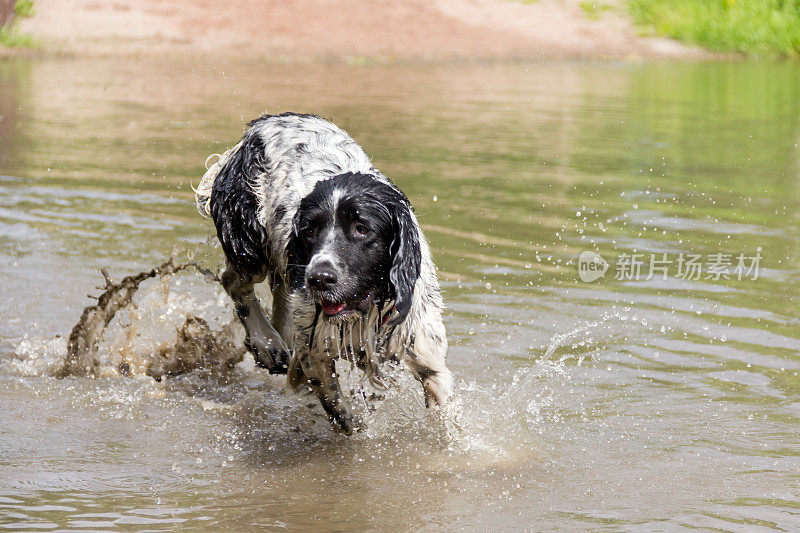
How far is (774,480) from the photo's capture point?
470 cm

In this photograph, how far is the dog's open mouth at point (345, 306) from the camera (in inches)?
184

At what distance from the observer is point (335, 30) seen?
26.3 meters

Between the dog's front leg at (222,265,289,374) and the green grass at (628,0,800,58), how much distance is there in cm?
2522

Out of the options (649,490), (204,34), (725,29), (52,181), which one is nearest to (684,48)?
(725,29)

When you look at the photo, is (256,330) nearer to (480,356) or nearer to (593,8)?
(480,356)

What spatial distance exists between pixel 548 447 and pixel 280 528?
1.53 meters

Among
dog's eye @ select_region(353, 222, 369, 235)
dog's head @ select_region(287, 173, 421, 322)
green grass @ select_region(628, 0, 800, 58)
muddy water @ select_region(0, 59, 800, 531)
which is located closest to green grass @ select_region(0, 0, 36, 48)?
muddy water @ select_region(0, 59, 800, 531)

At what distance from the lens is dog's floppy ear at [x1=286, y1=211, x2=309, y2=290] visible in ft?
15.9

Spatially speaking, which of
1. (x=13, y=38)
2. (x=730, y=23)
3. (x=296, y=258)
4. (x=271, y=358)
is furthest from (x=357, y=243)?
(x=730, y=23)

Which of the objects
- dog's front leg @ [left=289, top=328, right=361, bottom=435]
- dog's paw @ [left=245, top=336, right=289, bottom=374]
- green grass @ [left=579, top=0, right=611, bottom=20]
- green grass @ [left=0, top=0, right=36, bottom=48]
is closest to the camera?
dog's front leg @ [left=289, top=328, right=361, bottom=435]

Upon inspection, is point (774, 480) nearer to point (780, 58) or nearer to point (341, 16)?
point (341, 16)

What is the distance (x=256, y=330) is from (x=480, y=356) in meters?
1.37

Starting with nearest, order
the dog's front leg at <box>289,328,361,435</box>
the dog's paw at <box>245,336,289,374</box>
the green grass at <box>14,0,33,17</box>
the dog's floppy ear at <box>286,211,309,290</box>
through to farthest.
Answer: the dog's floppy ear at <box>286,211,309,290</box> < the dog's front leg at <box>289,328,361,435</box> < the dog's paw at <box>245,336,289,374</box> < the green grass at <box>14,0,33,17</box>

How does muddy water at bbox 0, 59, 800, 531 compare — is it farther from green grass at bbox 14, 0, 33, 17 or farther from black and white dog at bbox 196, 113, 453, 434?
green grass at bbox 14, 0, 33, 17
